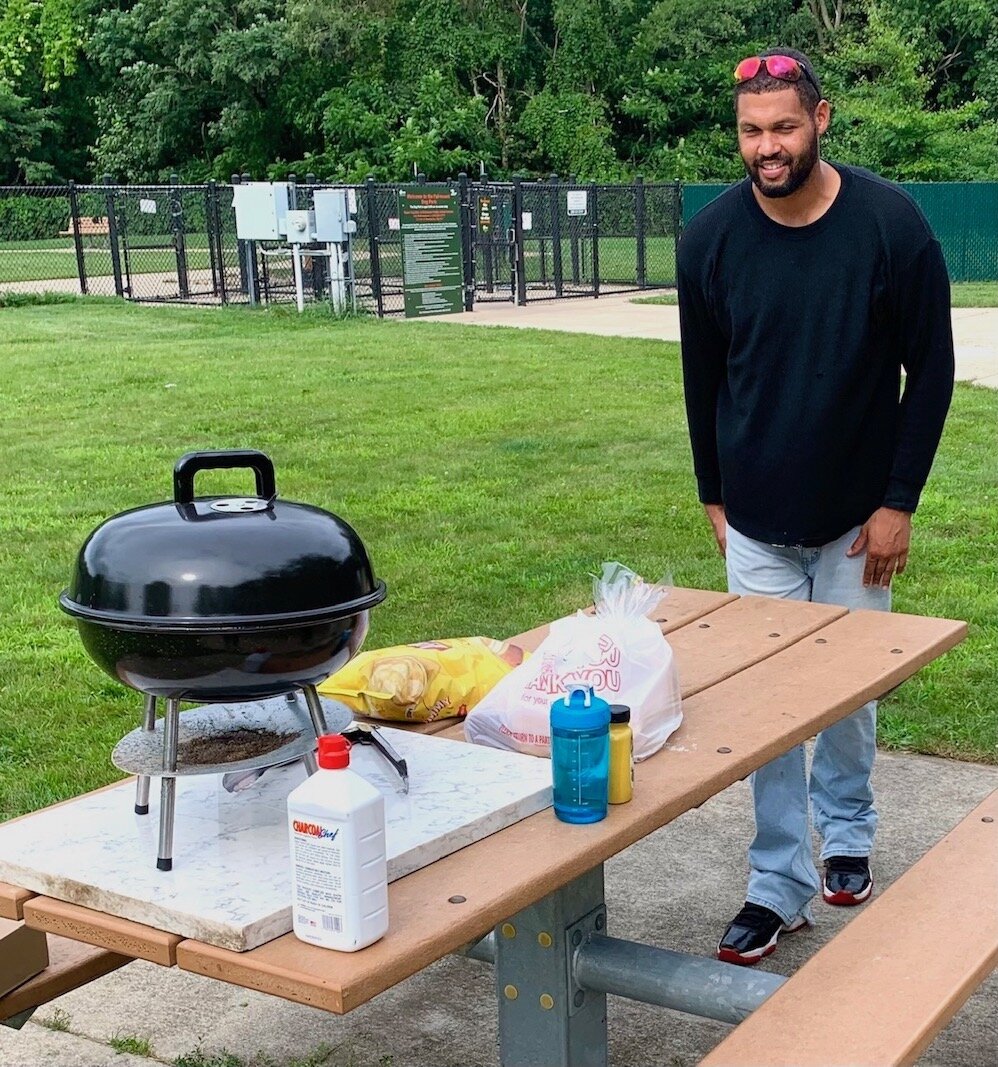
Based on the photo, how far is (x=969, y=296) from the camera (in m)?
20.5

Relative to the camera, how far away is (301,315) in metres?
19.5

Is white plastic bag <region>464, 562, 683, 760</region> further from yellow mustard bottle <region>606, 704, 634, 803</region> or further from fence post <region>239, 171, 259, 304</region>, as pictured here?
fence post <region>239, 171, 259, 304</region>

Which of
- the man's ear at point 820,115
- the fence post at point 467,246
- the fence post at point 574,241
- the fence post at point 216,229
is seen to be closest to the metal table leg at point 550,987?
the man's ear at point 820,115

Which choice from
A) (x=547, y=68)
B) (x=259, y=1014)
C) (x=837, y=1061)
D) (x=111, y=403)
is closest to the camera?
(x=837, y=1061)

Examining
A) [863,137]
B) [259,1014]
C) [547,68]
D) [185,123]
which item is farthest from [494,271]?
[185,123]

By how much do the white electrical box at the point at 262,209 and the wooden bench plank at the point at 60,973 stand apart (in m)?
18.1

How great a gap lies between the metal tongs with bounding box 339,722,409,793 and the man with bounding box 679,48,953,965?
1340 millimetres

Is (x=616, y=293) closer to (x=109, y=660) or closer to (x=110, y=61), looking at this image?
(x=109, y=660)

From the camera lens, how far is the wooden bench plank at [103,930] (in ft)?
6.65

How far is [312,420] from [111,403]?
7.00 ft

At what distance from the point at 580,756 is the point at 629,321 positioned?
1669 cm

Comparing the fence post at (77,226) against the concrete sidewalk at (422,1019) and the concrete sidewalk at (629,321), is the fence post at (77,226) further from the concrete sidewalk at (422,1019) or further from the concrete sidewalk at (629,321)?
the concrete sidewalk at (422,1019)

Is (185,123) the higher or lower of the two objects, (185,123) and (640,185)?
the higher

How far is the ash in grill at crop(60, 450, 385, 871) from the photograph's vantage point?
6.94ft
